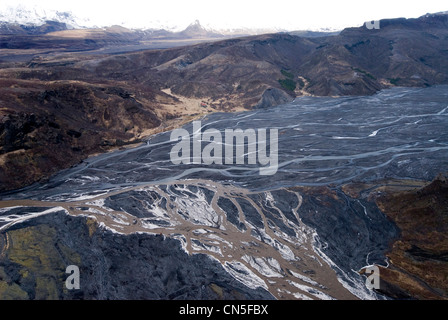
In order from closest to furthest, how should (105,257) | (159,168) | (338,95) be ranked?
(105,257)
(159,168)
(338,95)

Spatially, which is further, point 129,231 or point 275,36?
point 275,36


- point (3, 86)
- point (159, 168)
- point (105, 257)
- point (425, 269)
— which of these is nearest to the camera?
point (425, 269)

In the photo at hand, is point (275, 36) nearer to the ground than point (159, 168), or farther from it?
farther from it

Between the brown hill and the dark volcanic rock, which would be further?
the brown hill

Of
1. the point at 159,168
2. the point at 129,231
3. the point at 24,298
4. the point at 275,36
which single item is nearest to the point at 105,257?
the point at 129,231

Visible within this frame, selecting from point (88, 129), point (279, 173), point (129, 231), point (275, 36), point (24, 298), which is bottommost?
point (24, 298)

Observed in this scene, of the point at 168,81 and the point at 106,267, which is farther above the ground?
the point at 168,81

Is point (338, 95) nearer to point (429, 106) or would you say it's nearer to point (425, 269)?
point (429, 106)

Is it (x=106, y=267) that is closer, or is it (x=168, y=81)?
(x=106, y=267)

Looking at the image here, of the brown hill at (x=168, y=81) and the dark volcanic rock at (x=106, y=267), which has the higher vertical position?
the brown hill at (x=168, y=81)

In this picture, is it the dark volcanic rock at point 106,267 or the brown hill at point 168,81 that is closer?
the dark volcanic rock at point 106,267

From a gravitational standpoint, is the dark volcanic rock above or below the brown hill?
below
